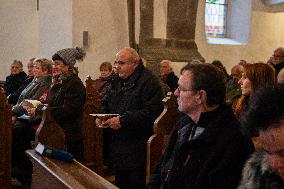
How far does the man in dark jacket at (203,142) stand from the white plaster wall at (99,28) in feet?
21.8

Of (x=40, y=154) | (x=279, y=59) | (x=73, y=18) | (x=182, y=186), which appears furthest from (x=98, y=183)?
(x=73, y=18)

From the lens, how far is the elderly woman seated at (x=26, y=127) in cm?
505

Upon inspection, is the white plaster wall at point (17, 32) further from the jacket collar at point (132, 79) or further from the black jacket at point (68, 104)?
the jacket collar at point (132, 79)

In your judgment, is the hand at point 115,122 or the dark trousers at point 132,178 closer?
the hand at point 115,122

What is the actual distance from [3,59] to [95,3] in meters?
3.45

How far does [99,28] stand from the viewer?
902 cm

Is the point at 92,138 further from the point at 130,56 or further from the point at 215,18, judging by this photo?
the point at 215,18

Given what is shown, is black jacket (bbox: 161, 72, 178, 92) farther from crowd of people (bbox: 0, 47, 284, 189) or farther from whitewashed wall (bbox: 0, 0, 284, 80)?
crowd of people (bbox: 0, 47, 284, 189)

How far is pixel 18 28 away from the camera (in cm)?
1112

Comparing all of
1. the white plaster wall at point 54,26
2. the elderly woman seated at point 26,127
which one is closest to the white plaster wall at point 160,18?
the white plaster wall at point 54,26

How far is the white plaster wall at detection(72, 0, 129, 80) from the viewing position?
8.66 metres

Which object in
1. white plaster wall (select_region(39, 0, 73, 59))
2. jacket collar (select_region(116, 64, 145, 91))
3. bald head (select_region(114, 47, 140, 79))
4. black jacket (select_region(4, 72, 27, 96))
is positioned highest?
white plaster wall (select_region(39, 0, 73, 59))

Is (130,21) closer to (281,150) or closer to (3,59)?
(3,59)

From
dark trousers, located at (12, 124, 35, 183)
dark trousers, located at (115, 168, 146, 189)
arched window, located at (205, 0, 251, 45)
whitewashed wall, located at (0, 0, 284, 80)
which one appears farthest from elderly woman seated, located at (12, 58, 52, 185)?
arched window, located at (205, 0, 251, 45)
